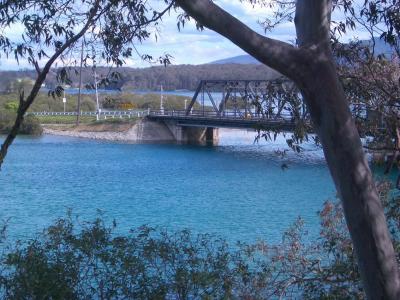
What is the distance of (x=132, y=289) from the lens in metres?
6.24

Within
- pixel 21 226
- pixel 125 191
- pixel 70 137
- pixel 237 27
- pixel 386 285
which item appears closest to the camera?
pixel 386 285

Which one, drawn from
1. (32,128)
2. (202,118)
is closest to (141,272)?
(202,118)

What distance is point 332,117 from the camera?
400 cm

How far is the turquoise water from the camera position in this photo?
45.7 ft

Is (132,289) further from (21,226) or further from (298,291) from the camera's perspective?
(21,226)

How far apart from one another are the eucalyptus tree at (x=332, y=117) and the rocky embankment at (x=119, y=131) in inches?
1598

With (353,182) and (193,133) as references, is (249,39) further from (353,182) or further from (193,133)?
(193,133)

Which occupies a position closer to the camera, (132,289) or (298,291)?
(132,289)

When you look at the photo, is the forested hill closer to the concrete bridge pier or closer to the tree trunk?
the tree trunk

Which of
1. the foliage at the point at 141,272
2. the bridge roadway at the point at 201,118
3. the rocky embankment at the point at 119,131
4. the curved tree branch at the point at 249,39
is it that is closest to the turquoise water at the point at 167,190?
the foliage at the point at 141,272

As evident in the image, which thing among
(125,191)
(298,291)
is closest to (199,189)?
(125,191)

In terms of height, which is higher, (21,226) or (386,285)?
(386,285)

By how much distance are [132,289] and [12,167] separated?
2026 centimetres

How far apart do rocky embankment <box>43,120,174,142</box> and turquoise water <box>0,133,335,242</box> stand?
9.03 meters
